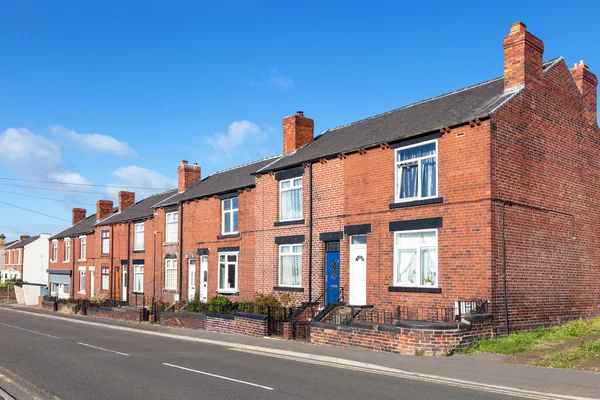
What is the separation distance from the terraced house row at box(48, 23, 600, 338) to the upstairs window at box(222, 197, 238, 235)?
1.17 metres

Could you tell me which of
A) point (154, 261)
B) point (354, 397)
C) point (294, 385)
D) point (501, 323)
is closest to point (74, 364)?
point (294, 385)

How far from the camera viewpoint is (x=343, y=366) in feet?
48.7

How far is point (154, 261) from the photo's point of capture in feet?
120

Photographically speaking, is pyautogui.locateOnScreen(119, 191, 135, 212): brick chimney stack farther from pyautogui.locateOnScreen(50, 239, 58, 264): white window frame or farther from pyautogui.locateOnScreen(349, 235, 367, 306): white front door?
pyautogui.locateOnScreen(349, 235, 367, 306): white front door

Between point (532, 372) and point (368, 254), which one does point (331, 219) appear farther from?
point (532, 372)

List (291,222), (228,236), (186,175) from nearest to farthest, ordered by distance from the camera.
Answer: (291,222) < (228,236) < (186,175)

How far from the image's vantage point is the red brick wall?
17.6m

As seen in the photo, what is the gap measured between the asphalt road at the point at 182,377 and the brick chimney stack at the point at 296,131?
12.2 meters

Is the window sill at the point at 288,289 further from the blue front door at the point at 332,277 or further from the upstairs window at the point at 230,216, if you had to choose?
the upstairs window at the point at 230,216

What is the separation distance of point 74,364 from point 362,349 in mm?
7847

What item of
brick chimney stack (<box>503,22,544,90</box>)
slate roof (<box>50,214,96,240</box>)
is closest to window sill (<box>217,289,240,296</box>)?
brick chimney stack (<box>503,22,544,90</box>)

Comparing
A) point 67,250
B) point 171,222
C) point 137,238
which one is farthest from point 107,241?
point 171,222

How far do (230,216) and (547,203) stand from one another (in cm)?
1567

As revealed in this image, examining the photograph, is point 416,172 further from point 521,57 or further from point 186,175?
point 186,175
